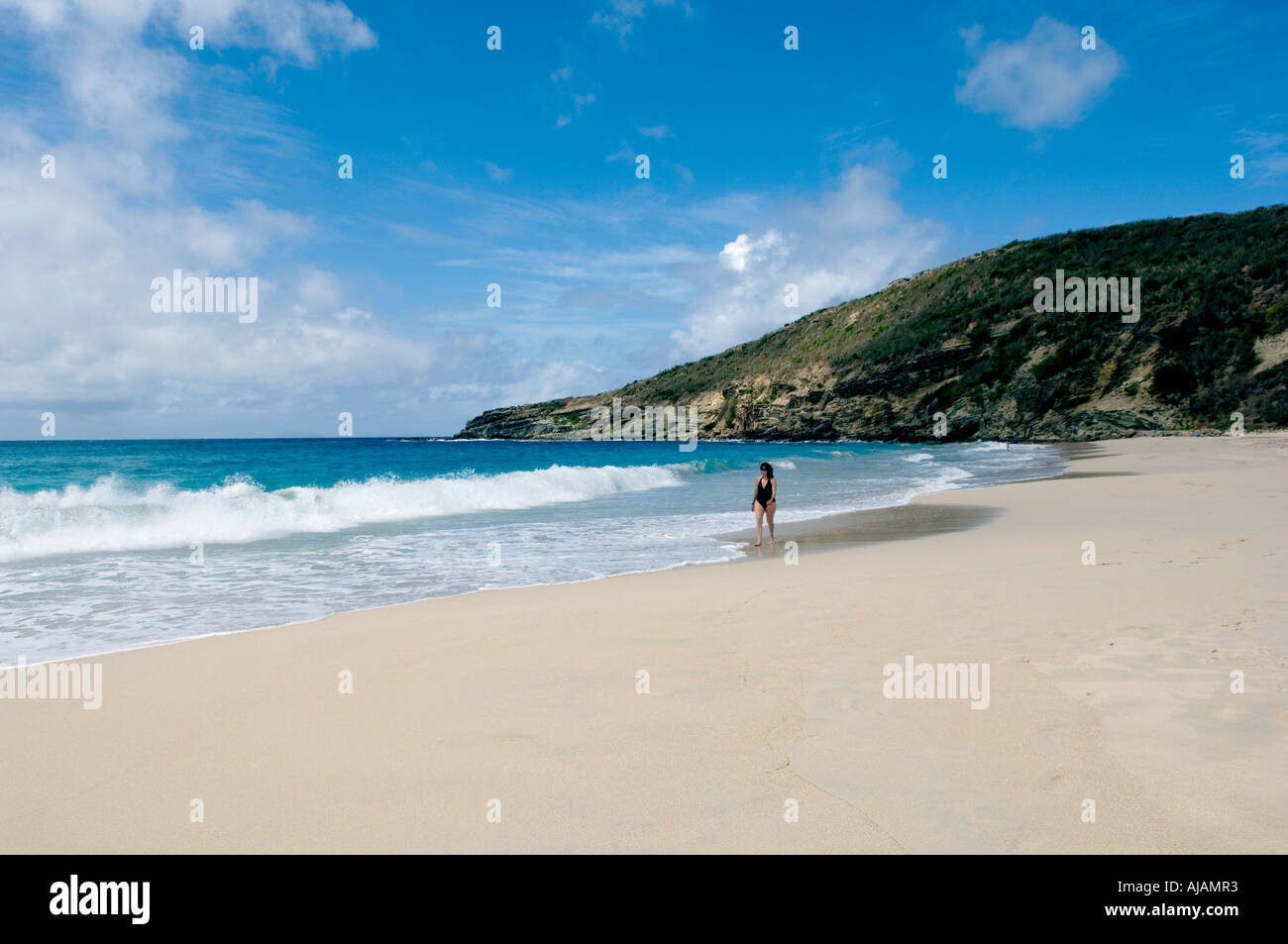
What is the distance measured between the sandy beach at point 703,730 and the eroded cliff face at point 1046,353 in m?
58.7

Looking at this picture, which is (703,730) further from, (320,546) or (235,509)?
(235,509)

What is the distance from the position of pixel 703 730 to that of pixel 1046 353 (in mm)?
72252

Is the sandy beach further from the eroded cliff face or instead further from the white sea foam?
the eroded cliff face

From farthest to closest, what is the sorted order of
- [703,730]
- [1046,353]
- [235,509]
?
[1046,353] → [235,509] → [703,730]

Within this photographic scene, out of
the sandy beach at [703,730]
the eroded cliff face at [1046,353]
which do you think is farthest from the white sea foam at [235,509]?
the eroded cliff face at [1046,353]

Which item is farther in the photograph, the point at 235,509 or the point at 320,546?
the point at 235,509

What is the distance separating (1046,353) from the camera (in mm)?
64688

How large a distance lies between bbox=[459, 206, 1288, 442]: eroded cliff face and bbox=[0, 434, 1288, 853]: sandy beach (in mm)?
58662

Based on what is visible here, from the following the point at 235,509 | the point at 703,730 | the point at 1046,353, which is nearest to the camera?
the point at 703,730

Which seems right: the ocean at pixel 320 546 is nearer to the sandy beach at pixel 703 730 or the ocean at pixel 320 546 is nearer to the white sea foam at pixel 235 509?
the white sea foam at pixel 235 509

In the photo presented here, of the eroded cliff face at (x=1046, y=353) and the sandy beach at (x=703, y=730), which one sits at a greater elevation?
the eroded cliff face at (x=1046, y=353)

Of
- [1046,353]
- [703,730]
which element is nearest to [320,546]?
[703,730]

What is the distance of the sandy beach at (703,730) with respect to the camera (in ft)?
9.48

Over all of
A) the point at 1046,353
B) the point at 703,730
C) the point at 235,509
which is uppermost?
the point at 1046,353
